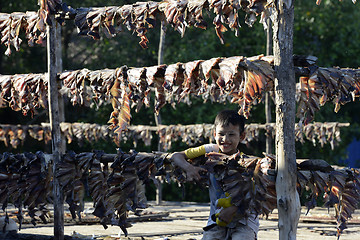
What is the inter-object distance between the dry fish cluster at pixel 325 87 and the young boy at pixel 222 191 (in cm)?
58

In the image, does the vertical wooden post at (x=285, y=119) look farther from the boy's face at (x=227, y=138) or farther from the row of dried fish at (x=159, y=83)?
the boy's face at (x=227, y=138)

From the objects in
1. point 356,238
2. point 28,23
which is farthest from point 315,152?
point 28,23

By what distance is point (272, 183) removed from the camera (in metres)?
4.45

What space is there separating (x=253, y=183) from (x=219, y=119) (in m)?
0.65

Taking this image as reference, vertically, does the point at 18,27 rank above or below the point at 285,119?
above

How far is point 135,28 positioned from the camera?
535 centimetres

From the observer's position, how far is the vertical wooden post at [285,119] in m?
4.36

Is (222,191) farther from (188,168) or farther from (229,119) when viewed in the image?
(229,119)

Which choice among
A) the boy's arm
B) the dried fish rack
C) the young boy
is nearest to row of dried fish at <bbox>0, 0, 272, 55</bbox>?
the dried fish rack

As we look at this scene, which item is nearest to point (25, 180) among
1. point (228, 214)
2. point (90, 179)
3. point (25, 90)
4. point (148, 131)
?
point (90, 179)

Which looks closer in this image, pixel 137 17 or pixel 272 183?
pixel 272 183

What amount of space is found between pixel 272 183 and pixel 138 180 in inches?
45.9

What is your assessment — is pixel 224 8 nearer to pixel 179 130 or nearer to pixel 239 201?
pixel 239 201

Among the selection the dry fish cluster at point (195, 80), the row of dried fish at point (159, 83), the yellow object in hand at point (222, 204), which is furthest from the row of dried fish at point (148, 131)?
the yellow object in hand at point (222, 204)
